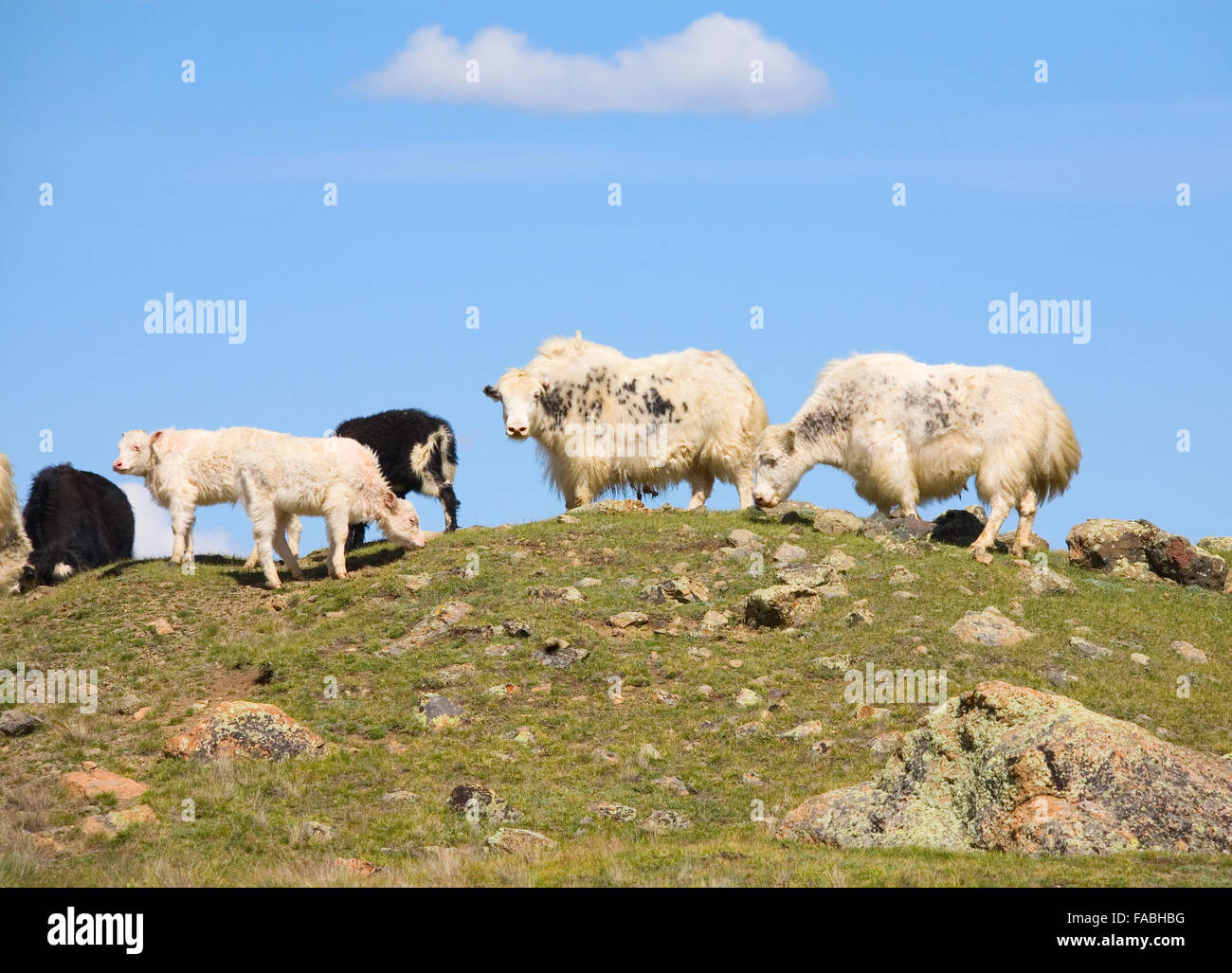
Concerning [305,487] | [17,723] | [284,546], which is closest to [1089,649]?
[305,487]

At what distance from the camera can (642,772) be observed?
54.4 ft

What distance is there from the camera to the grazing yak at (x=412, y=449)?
25.4 m

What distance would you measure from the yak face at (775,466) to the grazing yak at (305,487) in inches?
282

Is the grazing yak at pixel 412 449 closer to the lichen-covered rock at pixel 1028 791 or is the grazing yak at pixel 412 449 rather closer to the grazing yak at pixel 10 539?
the grazing yak at pixel 10 539

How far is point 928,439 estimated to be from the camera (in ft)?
82.7

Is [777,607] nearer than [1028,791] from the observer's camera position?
No

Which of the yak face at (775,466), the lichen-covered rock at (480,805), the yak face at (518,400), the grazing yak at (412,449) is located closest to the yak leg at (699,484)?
the yak face at (775,466)

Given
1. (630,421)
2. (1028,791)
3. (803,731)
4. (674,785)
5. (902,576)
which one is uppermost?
(630,421)

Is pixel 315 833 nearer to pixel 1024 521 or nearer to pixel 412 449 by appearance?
pixel 412 449

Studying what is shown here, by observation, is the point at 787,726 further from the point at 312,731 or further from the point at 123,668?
the point at 123,668

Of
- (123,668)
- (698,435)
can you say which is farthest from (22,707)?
(698,435)

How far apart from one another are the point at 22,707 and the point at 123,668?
160 cm

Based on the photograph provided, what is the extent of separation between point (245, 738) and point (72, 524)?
1109 centimetres

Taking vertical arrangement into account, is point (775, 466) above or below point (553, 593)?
above
